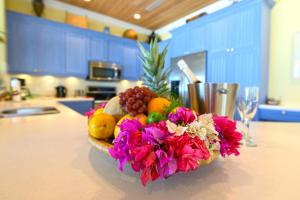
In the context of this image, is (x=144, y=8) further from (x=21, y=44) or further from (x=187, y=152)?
(x=187, y=152)

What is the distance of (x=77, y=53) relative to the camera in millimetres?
3338

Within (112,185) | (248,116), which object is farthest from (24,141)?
(248,116)

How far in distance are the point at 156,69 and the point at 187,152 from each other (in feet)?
1.27

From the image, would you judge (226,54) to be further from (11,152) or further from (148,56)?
(11,152)

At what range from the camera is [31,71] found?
289 cm

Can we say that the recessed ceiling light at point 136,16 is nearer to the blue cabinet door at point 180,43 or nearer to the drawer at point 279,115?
the blue cabinet door at point 180,43

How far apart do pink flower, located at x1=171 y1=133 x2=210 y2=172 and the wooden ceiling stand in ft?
10.9

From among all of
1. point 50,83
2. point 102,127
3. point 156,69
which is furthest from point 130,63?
point 102,127

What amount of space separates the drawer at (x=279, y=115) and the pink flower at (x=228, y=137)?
211 cm

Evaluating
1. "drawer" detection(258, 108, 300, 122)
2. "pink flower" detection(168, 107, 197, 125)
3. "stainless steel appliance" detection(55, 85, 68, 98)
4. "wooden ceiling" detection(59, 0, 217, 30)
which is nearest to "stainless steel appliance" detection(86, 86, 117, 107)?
"stainless steel appliance" detection(55, 85, 68, 98)

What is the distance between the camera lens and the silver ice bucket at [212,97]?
624 mm

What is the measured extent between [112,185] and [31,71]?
3.30m

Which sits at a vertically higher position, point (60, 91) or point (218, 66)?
point (218, 66)

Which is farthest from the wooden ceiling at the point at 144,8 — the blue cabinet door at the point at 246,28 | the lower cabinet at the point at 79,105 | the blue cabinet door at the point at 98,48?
the lower cabinet at the point at 79,105
